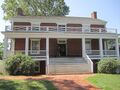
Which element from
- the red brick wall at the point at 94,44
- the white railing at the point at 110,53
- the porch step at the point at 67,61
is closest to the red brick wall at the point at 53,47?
the porch step at the point at 67,61

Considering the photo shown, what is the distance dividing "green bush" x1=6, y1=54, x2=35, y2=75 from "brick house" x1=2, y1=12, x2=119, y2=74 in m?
2.98

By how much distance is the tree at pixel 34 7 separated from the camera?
5008 cm

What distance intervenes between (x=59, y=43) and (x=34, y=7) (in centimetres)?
2198

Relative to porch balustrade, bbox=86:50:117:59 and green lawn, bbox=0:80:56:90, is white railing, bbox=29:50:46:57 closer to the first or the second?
porch balustrade, bbox=86:50:117:59

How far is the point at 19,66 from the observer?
21.5 m

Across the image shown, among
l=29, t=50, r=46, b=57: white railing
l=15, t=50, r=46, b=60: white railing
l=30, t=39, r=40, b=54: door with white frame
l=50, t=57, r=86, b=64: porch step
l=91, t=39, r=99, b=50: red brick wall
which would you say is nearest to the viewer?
l=50, t=57, r=86, b=64: porch step

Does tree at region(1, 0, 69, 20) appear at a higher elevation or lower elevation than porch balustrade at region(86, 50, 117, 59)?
higher

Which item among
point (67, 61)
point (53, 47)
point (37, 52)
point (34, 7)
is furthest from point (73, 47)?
point (34, 7)

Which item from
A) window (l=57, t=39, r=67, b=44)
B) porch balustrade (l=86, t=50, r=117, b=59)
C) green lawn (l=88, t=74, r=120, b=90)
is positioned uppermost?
window (l=57, t=39, r=67, b=44)

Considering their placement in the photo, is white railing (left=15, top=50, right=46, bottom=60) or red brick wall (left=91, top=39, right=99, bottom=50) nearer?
white railing (left=15, top=50, right=46, bottom=60)

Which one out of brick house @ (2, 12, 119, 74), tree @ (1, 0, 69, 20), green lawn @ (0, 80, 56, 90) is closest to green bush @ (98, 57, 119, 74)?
brick house @ (2, 12, 119, 74)

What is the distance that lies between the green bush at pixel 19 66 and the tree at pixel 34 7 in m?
29.4

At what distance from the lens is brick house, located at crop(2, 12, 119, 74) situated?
25792mm

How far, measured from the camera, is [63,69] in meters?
24.4
